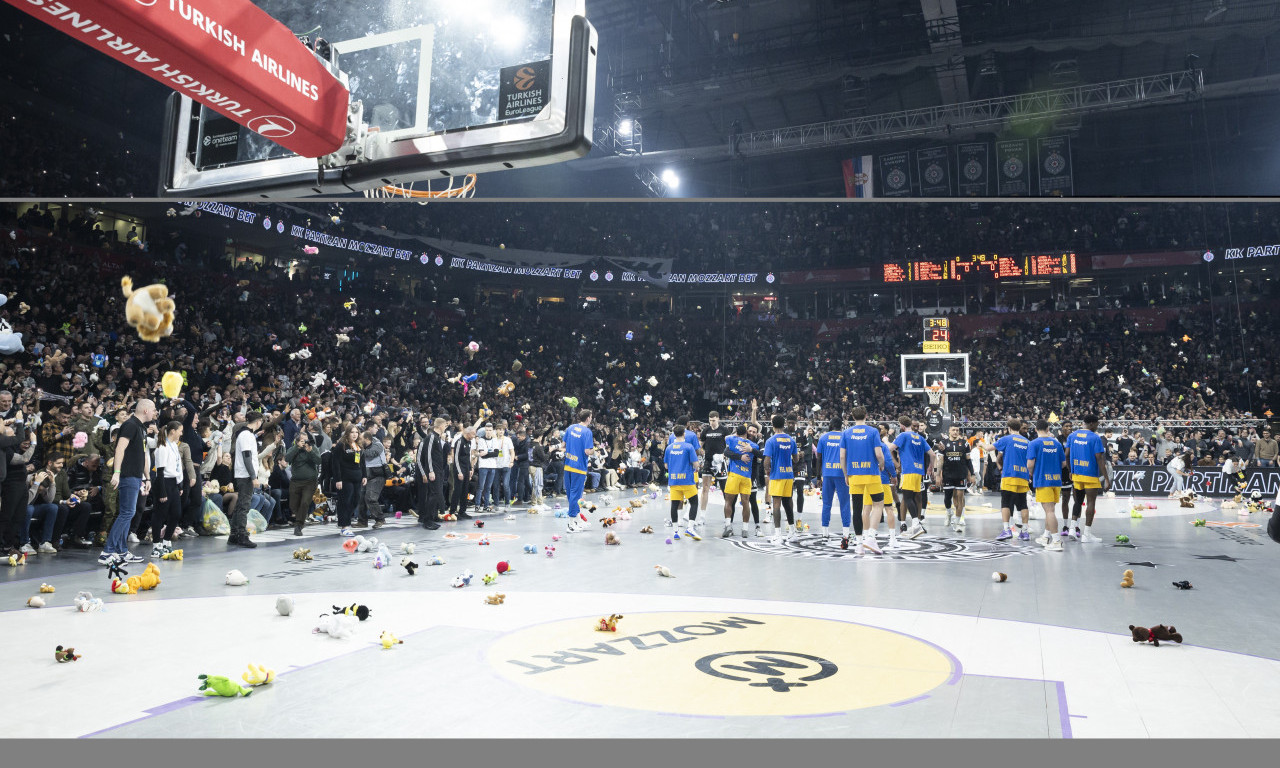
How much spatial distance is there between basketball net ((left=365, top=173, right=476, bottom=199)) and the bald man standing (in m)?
3.95

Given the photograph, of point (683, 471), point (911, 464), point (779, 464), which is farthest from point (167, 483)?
point (911, 464)

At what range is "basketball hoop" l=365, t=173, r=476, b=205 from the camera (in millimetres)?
5624

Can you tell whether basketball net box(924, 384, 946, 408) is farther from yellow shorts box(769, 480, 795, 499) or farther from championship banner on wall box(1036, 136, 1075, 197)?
championship banner on wall box(1036, 136, 1075, 197)

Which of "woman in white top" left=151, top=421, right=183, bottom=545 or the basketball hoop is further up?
the basketball hoop

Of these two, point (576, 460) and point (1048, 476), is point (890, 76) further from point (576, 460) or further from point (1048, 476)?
point (576, 460)

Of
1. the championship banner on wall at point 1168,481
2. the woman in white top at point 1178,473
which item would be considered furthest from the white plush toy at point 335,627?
the championship banner on wall at point 1168,481

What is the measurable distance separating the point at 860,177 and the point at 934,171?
65 cm

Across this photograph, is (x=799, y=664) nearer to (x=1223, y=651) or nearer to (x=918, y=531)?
(x=1223, y=651)

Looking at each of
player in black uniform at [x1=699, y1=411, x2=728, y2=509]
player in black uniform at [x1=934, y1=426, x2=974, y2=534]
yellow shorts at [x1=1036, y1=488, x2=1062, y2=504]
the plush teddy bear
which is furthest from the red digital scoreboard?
the plush teddy bear

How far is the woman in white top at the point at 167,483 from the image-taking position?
8.82 metres

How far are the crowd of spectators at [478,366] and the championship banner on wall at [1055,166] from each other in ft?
30.5

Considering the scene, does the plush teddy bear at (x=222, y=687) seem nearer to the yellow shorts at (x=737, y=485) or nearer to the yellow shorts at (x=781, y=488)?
the yellow shorts at (x=781, y=488)

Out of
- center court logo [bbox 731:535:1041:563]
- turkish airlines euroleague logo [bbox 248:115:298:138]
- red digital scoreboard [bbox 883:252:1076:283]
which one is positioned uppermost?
red digital scoreboard [bbox 883:252:1076:283]

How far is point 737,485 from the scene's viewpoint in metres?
11.3
